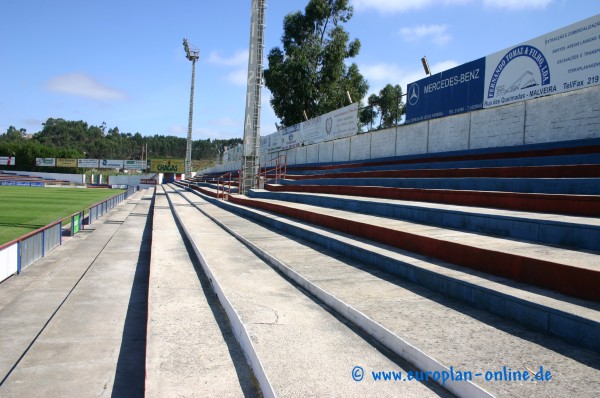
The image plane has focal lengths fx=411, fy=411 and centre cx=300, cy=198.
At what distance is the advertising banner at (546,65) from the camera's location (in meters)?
8.02

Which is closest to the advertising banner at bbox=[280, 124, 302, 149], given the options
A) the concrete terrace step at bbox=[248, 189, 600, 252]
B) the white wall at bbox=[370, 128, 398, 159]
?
the white wall at bbox=[370, 128, 398, 159]

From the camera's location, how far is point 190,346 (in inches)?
147

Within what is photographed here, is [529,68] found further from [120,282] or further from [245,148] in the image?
[245,148]

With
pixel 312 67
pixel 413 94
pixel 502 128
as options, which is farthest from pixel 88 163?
pixel 502 128

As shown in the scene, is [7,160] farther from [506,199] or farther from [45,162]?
[506,199]

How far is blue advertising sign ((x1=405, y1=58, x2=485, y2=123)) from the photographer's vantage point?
1085 cm

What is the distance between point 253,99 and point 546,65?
1219cm

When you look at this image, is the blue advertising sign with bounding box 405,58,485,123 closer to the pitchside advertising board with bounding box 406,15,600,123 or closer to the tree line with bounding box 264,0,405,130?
the pitchside advertising board with bounding box 406,15,600,123

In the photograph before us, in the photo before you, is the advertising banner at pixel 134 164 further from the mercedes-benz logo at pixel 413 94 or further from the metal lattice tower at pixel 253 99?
the mercedes-benz logo at pixel 413 94

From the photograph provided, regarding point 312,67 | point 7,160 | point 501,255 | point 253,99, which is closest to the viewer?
point 501,255

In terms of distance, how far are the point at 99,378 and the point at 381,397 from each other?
3.12 meters

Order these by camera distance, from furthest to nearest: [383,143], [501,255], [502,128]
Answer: [383,143], [502,128], [501,255]

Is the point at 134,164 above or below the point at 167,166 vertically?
above

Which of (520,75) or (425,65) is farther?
(425,65)
